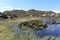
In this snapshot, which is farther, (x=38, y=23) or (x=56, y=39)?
(x=38, y=23)

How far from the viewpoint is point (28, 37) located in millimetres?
11820

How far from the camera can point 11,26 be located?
650 inches

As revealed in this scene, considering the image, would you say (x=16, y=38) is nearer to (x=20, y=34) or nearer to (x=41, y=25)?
(x=20, y=34)

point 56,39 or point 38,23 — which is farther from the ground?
point 56,39

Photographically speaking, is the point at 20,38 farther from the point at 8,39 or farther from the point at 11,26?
the point at 11,26

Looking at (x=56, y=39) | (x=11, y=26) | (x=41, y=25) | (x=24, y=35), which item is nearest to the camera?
(x=56, y=39)

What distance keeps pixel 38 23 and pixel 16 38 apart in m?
27.9

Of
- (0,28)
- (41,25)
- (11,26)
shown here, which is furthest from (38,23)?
(11,26)

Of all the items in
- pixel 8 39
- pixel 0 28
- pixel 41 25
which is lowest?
pixel 41 25

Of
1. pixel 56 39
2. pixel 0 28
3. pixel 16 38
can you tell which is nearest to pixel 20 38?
pixel 16 38

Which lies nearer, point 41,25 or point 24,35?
point 24,35

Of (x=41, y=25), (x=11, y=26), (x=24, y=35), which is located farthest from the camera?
(x=41, y=25)

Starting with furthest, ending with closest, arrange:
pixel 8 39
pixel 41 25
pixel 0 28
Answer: pixel 41 25 → pixel 0 28 → pixel 8 39

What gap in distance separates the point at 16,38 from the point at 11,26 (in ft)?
14.2
